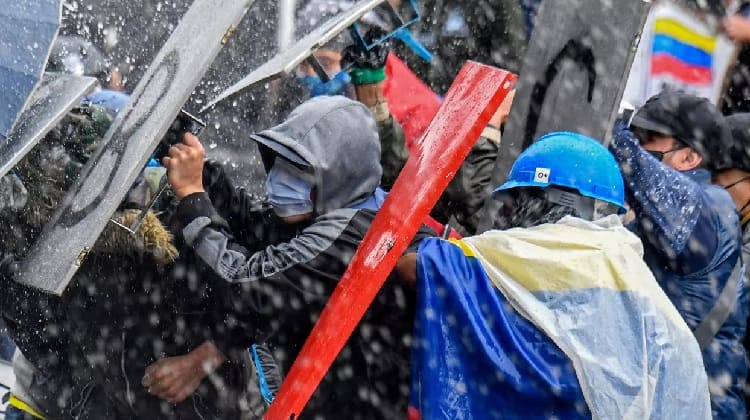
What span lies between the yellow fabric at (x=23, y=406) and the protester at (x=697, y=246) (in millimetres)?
2210

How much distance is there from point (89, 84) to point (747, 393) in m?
2.94

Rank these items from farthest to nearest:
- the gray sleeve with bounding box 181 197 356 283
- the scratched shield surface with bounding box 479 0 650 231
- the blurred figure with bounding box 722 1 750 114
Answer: the blurred figure with bounding box 722 1 750 114 < the scratched shield surface with bounding box 479 0 650 231 < the gray sleeve with bounding box 181 197 356 283

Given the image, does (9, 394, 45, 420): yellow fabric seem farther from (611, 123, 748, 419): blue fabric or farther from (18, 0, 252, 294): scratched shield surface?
(611, 123, 748, 419): blue fabric

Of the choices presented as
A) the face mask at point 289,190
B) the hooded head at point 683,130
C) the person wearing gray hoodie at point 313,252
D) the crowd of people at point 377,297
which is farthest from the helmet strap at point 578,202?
the hooded head at point 683,130

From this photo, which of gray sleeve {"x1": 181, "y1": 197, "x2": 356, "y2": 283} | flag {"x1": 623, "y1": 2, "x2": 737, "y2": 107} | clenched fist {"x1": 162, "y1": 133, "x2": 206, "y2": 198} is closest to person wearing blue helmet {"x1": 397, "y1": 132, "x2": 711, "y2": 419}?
gray sleeve {"x1": 181, "y1": 197, "x2": 356, "y2": 283}

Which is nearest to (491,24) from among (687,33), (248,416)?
(687,33)

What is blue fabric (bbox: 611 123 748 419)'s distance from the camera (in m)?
4.01

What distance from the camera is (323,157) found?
3.22 meters

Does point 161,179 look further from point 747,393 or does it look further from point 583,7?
point 747,393

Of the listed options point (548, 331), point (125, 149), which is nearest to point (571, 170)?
point (548, 331)

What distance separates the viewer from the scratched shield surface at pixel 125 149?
2988 mm

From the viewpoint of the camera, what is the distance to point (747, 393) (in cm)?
462

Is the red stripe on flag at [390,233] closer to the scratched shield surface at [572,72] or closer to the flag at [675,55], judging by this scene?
the scratched shield surface at [572,72]

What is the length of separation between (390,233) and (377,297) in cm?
29
